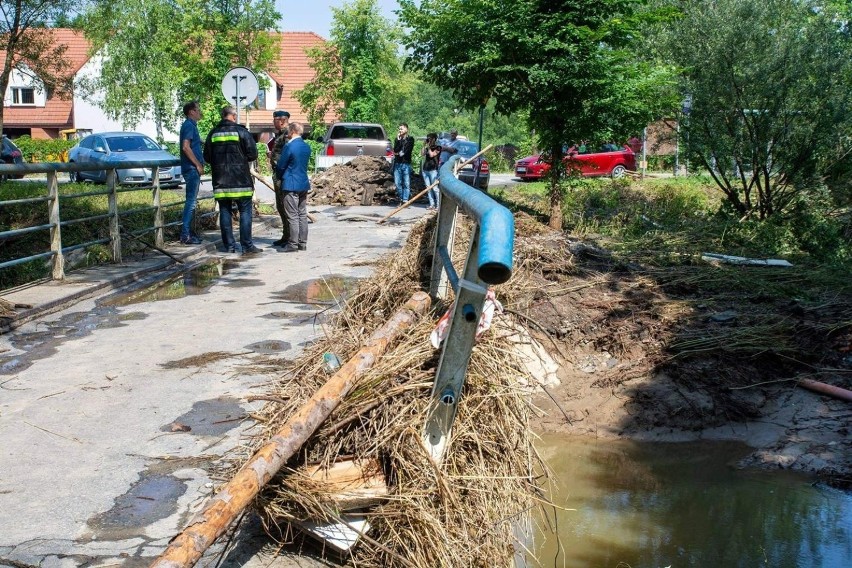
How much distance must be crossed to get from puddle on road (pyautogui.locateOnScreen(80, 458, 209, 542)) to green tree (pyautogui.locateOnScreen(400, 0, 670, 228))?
10033mm

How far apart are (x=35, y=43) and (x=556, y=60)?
44.3 ft

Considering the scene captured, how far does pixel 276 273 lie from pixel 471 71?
203 inches

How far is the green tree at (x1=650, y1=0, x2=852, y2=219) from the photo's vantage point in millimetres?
13875

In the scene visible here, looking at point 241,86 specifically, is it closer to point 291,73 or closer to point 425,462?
point 425,462

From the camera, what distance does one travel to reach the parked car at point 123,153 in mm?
25203

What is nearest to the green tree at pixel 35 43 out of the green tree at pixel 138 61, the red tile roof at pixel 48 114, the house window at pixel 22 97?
the green tree at pixel 138 61

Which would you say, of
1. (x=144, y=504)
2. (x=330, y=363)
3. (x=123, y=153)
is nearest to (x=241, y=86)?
(x=123, y=153)

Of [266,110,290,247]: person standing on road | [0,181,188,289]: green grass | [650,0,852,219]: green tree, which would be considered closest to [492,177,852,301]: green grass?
[650,0,852,219]: green tree

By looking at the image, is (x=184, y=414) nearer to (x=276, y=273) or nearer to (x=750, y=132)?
(x=276, y=273)

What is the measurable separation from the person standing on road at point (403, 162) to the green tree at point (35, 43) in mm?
7967

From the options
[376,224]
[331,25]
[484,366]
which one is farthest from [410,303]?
[331,25]

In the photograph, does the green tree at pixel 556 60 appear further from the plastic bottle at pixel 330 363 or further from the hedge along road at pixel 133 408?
the plastic bottle at pixel 330 363

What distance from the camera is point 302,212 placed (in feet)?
45.0

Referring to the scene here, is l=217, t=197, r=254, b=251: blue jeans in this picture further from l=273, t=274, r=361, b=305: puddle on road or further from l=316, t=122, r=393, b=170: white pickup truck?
l=316, t=122, r=393, b=170: white pickup truck
